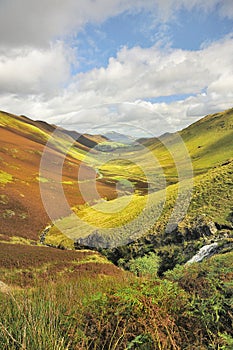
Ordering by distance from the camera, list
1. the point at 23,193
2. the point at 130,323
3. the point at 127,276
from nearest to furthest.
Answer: the point at 130,323, the point at 127,276, the point at 23,193

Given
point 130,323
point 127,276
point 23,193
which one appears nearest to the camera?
point 130,323

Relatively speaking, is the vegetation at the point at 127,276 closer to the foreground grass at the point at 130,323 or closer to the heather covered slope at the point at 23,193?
the foreground grass at the point at 130,323

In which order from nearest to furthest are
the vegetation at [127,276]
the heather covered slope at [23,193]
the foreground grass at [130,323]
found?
the foreground grass at [130,323]
the vegetation at [127,276]
the heather covered slope at [23,193]

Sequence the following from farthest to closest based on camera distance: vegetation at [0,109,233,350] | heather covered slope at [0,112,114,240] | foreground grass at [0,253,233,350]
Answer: heather covered slope at [0,112,114,240] → vegetation at [0,109,233,350] → foreground grass at [0,253,233,350]

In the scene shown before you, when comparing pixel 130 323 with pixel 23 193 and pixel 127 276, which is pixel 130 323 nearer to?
pixel 127 276

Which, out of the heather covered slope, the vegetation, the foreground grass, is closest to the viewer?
the foreground grass

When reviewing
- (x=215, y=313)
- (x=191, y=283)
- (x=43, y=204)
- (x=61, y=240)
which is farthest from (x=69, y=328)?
(x=43, y=204)

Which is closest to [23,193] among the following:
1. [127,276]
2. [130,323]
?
[127,276]

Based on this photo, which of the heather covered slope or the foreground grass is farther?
the heather covered slope

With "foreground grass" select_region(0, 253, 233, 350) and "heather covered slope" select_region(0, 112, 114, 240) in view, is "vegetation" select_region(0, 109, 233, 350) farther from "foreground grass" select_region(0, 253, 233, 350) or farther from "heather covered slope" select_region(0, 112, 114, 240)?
"heather covered slope" select_region(0, 112, 114, 240)

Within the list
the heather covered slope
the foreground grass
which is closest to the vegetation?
the foreground grass

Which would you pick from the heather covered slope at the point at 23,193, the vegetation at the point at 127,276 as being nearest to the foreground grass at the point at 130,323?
the vegetation at the point at 127,276

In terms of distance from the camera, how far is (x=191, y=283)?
20.2 feet

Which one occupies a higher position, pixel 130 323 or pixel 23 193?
pixel 130 323
